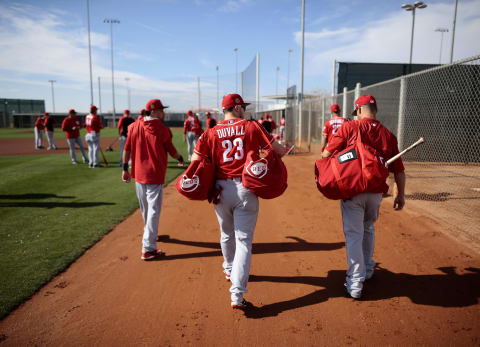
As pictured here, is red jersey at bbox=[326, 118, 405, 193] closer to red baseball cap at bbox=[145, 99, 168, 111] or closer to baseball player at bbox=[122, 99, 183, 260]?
baseball player at bbox=[122, 99, 183, 260]

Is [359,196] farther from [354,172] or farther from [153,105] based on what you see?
[153,105]

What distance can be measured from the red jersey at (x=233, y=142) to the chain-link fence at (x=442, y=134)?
4.32 metres

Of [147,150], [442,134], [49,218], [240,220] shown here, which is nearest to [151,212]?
[147,150]

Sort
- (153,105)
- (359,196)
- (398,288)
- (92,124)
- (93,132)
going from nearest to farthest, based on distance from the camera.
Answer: (359,196), (398,288), (153,105), (92,124), (93,132)

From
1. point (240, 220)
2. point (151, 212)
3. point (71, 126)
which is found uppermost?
point (71, 126)

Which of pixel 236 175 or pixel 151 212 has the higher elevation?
pixel 236 175

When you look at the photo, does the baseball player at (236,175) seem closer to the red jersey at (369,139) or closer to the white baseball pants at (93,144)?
the red jersey at (369,139)

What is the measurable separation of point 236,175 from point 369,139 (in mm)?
1432

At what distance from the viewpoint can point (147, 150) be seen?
13.9 ft

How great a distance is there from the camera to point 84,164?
12523 millimetres

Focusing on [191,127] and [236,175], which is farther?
[191,127]

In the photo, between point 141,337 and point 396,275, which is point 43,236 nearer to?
point 141,337

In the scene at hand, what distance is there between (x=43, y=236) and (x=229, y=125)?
3933mm

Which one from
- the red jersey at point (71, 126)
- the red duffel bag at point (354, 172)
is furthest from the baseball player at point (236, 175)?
the red jersey at point (71, 126)
